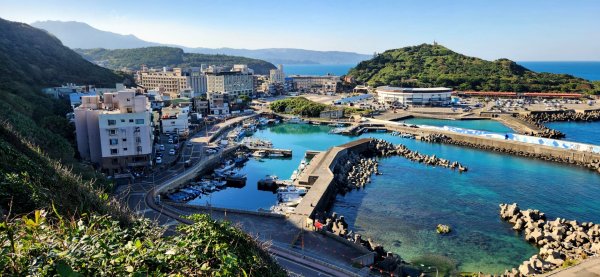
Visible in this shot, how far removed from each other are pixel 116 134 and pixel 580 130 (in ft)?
111

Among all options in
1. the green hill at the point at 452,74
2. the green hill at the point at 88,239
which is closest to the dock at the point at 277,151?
the green hill at the point at 88,239

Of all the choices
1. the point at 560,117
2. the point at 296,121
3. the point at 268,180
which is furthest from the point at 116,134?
the point at 560,117

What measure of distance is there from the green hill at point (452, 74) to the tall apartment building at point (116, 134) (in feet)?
160

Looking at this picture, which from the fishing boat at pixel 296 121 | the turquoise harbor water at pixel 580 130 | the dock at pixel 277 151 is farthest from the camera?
the fishing boat at pixel 296 121

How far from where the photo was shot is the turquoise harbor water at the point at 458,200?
480 inches

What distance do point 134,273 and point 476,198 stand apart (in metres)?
16.5

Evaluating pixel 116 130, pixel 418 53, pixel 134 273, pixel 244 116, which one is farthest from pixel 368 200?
pixel 418 53

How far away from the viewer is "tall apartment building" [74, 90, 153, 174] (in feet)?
54.2

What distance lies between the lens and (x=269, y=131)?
112 feet

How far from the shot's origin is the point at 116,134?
1656 cm

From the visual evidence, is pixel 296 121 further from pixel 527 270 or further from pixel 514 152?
pixel 527 270

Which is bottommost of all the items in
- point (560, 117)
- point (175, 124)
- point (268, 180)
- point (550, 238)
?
point (550, 238)

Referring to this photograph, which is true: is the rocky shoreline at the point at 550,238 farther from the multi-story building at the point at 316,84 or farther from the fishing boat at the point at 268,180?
the multi-story building at the point at 316,84

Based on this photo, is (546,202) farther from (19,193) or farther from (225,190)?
(19,193)
